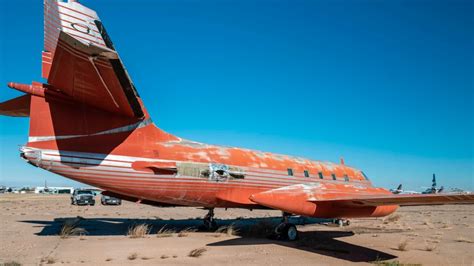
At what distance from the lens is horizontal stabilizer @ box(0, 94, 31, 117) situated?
11.6 m

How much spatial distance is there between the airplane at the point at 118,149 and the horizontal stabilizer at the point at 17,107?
0.03 m

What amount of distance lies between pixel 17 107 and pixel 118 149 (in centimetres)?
379

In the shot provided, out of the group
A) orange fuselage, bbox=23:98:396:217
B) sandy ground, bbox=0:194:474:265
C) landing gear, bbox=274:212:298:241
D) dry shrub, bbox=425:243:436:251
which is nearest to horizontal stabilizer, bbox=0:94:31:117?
orange fuselage, bbox=23:98:396:217

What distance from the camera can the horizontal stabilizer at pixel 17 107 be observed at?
38.2ft

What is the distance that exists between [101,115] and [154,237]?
478 cm

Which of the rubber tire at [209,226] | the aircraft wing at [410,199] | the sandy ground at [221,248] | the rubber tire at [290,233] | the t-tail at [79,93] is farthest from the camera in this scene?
the rubber tire at [209,226]

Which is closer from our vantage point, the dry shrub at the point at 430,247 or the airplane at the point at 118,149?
the airplane at the point at 118,149

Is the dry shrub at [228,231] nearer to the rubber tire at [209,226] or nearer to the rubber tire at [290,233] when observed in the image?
the rubber tire at [209,226]

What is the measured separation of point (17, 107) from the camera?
12.1m

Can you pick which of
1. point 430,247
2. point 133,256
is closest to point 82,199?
point 133,256

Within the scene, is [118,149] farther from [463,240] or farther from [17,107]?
[463,240]

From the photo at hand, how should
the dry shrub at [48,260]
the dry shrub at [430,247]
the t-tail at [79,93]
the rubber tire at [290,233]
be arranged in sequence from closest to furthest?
the t-tail at [79,93] < the dry shrub at [48,260] < the dry shrub at [430,247] < the rubber tire at [290,233]

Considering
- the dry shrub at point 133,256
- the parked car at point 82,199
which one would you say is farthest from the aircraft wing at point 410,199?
the parked car at point 82,199

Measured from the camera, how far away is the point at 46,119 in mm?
10969
